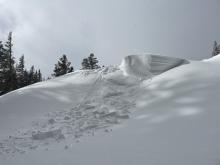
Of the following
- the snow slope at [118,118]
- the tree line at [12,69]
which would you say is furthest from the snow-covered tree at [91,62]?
the snow slope at [118,118]

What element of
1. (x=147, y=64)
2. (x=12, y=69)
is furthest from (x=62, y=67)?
(x=147, y=64)

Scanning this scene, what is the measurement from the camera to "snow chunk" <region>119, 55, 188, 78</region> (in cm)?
1598

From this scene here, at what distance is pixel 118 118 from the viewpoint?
1185 cm

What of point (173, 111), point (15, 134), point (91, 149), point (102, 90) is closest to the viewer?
point (91, 149)

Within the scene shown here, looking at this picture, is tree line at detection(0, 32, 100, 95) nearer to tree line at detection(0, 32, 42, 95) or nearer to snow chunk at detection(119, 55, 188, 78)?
tree line at detection(0, 32, 42, 95)

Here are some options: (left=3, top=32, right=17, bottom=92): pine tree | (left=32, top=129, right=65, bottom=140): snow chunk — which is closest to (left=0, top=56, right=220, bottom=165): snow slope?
(left=32, top=129, right=65, bottom=140): snow chunk

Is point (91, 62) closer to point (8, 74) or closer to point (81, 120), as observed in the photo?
point (8, 74)

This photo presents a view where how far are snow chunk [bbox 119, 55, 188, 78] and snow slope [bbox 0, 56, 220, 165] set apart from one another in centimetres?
5

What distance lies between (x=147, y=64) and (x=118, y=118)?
5.40m

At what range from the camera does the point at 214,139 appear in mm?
8328

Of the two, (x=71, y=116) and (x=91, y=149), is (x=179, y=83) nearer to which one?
(x=71, y=116)

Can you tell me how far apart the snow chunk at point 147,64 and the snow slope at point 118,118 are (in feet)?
0.18

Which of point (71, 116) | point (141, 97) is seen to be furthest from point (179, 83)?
point (71, 116)

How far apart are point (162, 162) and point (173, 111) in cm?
333
